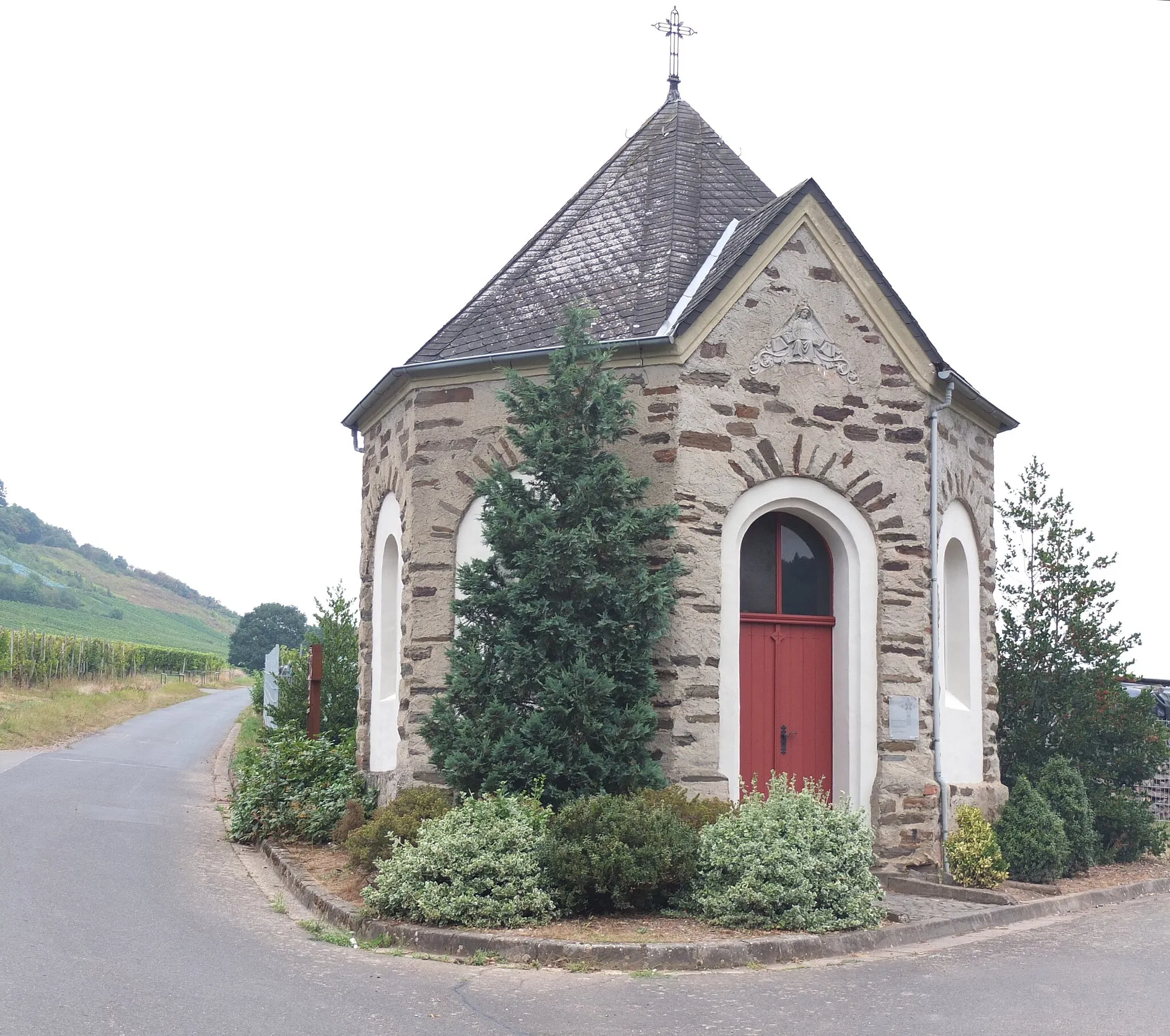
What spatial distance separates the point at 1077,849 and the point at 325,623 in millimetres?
11186

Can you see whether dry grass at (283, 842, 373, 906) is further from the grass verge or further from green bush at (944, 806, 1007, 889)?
the grass verge

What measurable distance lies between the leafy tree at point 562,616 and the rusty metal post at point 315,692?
531 centimetres

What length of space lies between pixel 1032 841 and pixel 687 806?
443 centimetres

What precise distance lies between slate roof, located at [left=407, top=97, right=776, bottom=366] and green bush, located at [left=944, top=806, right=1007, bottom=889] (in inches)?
216

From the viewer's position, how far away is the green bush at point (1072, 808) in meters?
12.5

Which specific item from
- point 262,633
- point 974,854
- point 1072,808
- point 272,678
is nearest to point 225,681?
point 262,633

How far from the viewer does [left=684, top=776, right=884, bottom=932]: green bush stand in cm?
816

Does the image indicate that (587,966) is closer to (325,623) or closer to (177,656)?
(325,623)

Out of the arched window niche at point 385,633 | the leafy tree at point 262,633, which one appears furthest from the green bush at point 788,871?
the leafy tree at point 262,633

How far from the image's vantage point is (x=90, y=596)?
10406cm

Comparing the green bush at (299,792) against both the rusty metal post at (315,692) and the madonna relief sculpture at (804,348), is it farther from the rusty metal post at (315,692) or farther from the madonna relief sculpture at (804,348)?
the madonna relief sculpture at (804,348)

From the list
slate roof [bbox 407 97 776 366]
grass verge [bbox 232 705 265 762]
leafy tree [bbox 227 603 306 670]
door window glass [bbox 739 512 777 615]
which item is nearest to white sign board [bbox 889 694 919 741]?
door window glass [bbox 739 512 777 615]

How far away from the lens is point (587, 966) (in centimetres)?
741

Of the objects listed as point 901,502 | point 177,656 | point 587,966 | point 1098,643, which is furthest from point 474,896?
point 177,656
